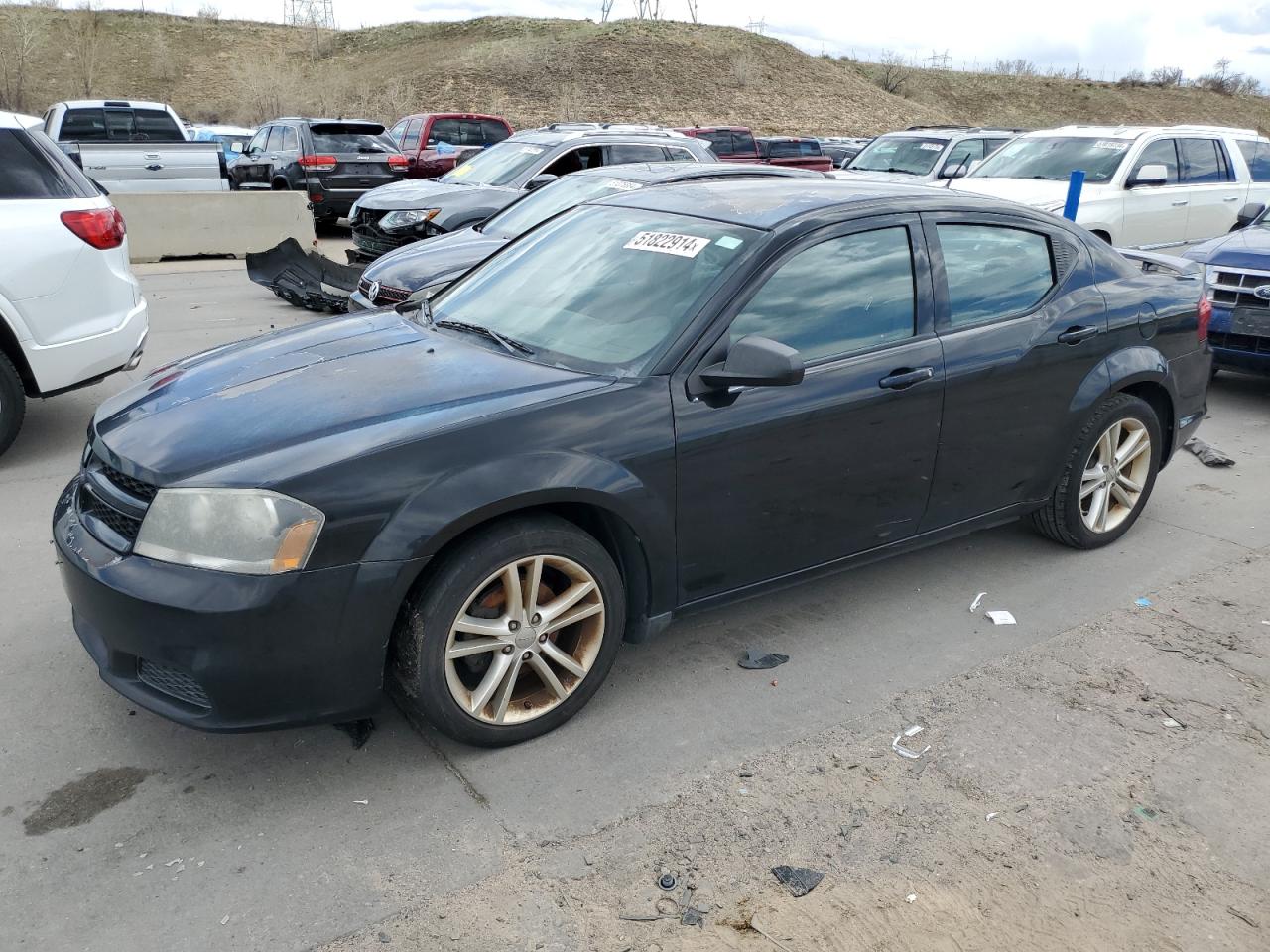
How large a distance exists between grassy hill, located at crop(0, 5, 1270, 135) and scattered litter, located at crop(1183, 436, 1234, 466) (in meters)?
43.5

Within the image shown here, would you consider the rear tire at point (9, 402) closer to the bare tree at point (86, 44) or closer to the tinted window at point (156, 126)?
the tinted window at point (156, 126)

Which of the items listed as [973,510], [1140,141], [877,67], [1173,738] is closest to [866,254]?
[973,510]

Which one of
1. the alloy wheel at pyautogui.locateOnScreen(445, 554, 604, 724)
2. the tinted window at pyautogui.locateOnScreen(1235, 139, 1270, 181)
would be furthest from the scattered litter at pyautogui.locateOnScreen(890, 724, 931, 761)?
the tinted window at pyautogui.locateOnScreen(1235, 139, 1270, 181)

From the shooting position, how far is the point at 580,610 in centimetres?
339

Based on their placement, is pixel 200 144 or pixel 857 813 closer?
pixel 857 813

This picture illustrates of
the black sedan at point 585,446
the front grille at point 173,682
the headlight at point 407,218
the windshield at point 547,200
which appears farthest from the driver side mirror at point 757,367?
the headlight at point 407,218

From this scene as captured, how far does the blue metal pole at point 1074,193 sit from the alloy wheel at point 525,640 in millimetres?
8422

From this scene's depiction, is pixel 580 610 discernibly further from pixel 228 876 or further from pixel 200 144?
pixel 200 144

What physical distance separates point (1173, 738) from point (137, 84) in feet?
225

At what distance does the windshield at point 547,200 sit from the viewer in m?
8.66

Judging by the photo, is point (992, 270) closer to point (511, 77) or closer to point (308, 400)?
point (308, 400)

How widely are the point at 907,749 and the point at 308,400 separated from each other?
7.38ft

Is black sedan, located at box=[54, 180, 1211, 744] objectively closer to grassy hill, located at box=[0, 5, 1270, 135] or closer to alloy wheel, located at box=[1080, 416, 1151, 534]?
alloy wheel, located at box=[1080, 416, 1151, 534]

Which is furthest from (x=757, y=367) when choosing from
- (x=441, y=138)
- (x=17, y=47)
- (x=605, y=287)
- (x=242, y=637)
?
(x=17, y=47)
